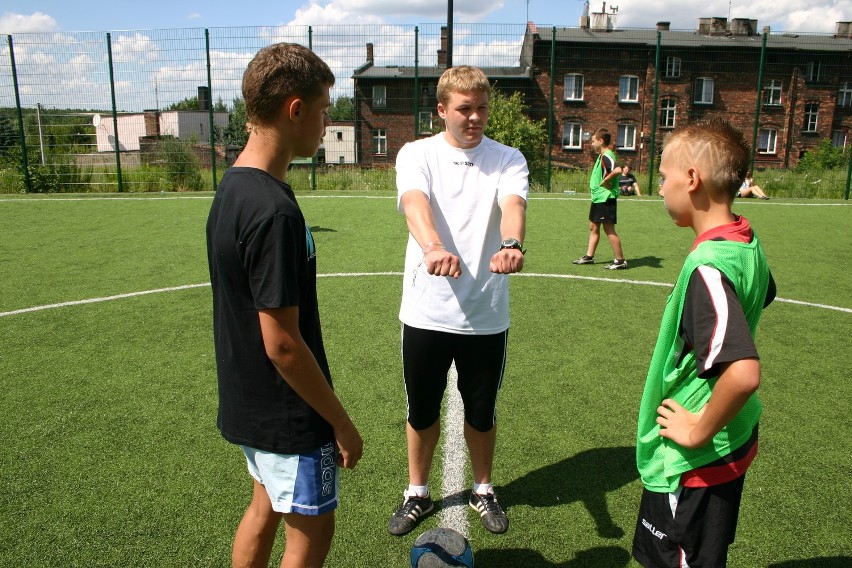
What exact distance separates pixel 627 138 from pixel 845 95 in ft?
58.0

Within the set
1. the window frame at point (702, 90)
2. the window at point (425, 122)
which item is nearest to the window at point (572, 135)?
A: the window frame at point (702, 90)

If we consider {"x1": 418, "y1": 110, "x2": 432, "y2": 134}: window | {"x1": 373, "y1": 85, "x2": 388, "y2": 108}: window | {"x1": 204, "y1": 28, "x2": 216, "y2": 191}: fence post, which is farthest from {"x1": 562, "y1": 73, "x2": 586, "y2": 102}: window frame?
{"x1": 204, "y1": 28, "x2": 216, "y2": 191}: fence post

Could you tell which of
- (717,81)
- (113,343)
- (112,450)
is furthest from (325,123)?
(717,81)

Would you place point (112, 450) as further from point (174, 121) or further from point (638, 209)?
point (174, 121)

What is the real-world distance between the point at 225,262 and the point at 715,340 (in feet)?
4.81

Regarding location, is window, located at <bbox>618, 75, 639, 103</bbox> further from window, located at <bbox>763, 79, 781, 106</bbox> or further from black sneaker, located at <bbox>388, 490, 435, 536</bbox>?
black sneaker, located at <bbox>388, 490, 435, 536</bbox>

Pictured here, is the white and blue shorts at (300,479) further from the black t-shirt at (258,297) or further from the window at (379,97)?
the window at (379,97)

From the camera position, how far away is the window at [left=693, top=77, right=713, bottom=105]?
127 ft

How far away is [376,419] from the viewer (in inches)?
185

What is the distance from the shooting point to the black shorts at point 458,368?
10.9ft

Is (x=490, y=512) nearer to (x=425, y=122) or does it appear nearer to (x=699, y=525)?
(x=699, y=525)

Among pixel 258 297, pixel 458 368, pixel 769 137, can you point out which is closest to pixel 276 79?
pixel 258 297

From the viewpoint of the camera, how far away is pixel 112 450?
420 cm

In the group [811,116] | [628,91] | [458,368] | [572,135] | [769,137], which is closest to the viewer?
[458,368]
